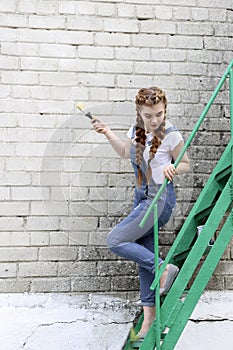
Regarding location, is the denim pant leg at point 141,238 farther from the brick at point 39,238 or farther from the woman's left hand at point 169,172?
the brick at point 39,238

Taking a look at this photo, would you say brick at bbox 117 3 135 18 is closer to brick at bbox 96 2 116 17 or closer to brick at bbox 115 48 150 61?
brick at bbox 96 2 116 17

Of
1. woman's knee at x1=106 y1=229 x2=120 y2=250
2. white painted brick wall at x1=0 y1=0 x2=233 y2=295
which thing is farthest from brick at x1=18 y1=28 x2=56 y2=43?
woman's knee at x1=106 y1=229 x2=120 y2=250

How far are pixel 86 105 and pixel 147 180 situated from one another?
85 cm

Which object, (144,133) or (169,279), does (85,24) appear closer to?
(144,133)

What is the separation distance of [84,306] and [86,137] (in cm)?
104

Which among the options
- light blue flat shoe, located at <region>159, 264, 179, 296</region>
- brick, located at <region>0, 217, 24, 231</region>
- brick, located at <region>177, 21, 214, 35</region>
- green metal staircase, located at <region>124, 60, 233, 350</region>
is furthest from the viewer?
brick, located at <region>177, 21, 214, 35</region>

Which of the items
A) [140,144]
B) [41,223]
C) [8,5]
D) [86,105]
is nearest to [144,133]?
[140,144]

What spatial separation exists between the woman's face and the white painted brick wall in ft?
2.04

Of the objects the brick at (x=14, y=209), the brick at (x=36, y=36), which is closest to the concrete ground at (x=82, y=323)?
the brick at (x=14, y=209)

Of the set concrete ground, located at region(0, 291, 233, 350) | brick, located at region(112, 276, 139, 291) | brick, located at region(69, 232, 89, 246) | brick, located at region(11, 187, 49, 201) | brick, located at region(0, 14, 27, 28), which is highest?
brick, located at region(0, 14, 27, 28)

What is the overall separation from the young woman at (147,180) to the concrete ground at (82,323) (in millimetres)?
501

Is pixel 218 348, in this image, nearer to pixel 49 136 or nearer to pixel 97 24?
pixel 49 136

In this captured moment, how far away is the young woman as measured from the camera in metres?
2.95

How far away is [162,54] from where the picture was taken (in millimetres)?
3695
